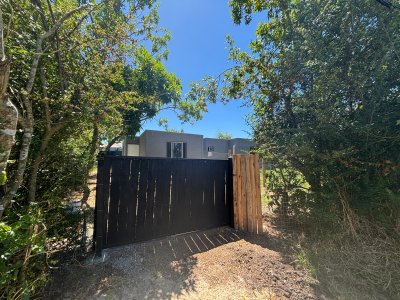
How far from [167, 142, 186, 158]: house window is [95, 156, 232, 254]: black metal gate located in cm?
865

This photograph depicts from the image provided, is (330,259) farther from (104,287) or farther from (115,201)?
(115,201)

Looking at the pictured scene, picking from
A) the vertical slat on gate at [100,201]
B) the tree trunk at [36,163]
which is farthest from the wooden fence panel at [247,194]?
the tree trunk at [36,163]

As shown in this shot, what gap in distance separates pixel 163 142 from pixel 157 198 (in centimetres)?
908

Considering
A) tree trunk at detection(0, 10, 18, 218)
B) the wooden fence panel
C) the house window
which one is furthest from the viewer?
the house window

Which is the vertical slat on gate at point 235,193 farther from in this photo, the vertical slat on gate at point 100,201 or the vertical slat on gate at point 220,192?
the vertical slat on gate at point 100,201

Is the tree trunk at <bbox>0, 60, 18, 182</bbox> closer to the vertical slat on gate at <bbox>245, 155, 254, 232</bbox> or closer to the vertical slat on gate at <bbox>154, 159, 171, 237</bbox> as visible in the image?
the vertical slat on gate at <bbox>154, 159, 171, 237</bbox>

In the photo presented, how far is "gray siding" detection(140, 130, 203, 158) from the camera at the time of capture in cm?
1164

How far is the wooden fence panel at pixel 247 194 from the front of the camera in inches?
143

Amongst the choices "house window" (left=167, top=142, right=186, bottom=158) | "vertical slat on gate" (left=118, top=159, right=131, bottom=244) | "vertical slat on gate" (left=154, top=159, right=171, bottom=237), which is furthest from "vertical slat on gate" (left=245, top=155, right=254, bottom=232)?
"house window" (left=167, top=142, right=186, bottom=158)

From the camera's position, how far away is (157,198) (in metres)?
3.24

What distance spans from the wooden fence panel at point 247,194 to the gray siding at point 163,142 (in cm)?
852

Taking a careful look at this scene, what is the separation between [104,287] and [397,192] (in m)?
4.16

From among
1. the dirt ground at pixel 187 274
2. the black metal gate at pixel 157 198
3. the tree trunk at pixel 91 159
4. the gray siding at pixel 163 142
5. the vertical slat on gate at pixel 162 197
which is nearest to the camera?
the dirt ground at pixel 187 274

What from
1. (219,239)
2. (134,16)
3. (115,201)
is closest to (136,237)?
(115,201)
